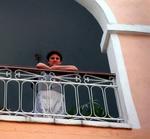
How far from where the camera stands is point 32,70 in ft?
28.9

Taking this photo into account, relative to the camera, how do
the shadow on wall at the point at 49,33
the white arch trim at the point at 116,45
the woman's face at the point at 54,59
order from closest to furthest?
the white arch trim at the point at 116,45, the woman's face at the point at 54,59, the shadow on wall at the point at 49,33

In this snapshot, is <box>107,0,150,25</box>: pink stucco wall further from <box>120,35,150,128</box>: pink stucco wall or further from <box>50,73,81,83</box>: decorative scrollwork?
<box>50,73,81,83</box>: decorative scrollwork

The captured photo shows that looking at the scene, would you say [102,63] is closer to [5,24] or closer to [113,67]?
[5,24]

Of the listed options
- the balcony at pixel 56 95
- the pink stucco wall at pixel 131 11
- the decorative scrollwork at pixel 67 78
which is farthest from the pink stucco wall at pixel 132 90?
the decorative scrollwork at pixel 67 78

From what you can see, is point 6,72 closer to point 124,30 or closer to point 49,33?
point 124,30

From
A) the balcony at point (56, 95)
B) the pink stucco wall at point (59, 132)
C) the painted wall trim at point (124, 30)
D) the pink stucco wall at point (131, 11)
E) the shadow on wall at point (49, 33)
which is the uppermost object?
the shadow on wall at point (49, 33)

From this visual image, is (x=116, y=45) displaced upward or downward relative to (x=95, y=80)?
upward

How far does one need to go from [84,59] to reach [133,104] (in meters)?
4.16

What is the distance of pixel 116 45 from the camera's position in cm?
948

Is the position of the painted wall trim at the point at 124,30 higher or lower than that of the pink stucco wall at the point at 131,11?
lower

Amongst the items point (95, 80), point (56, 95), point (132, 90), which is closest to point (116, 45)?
point (95, 80)

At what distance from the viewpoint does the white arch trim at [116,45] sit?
862 cm

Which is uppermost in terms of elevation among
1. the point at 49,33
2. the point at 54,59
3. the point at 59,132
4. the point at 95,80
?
the point at 49,33

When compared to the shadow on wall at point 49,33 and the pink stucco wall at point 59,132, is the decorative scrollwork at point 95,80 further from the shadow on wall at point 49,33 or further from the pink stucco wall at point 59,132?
the shadow on wall at point 49,33
